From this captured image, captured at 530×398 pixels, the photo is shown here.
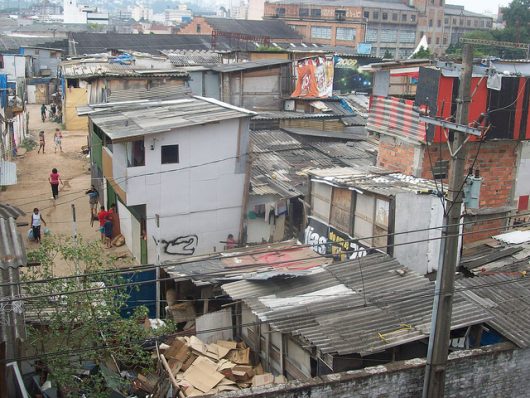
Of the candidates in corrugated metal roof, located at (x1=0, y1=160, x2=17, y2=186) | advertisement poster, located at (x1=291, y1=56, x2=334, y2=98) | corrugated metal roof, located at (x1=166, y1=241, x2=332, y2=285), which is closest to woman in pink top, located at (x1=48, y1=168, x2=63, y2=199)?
corrugated metal roof, located at (x1=0, y1=160, x2=17, y2=186)

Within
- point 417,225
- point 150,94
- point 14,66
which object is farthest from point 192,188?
point 14,66

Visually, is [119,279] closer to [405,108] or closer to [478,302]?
[478,302]

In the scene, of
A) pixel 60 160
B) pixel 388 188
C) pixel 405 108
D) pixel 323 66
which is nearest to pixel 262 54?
pixel 323 66

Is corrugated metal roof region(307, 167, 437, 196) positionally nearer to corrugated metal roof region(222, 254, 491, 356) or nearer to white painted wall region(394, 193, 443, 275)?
white painted wall region(394, 193, 443, 275)

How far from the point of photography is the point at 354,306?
1096 cm

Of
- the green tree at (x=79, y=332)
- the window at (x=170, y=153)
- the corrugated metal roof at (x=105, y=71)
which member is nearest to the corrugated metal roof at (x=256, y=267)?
the green tree at (x=79, y=332)

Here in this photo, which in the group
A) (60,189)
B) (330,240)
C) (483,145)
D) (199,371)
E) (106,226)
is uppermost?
(483,145)

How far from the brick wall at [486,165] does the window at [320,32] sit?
59.0m

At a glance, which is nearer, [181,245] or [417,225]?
[417,225]

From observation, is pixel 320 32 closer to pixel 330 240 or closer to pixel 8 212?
pixel 330 240

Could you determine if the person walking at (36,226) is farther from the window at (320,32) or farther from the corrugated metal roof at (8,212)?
the window at (320,32)

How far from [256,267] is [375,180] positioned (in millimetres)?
3749

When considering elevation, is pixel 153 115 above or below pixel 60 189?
above

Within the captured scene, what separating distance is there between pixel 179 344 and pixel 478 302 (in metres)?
5.18
